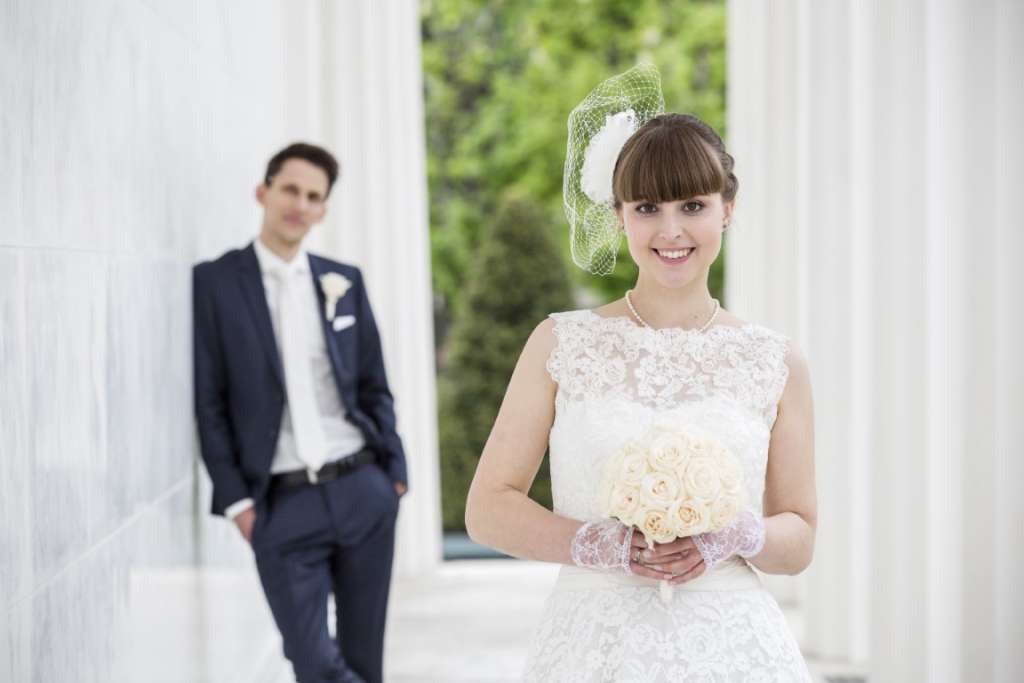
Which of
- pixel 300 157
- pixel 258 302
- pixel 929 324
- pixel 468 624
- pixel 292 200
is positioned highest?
pixel 300 157

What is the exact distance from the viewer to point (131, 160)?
331 centimetres

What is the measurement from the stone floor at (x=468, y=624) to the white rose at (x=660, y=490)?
3.49 m

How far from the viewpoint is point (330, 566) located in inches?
156

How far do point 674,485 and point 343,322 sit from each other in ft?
7.38

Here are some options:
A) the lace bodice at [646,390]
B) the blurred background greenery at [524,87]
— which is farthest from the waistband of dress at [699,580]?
the blurred background greenery at [524,87]

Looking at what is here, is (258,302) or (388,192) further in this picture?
(388,192)

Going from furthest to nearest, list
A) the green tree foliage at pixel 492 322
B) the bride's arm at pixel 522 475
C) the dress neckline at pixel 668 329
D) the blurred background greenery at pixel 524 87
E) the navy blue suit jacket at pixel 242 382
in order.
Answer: the blurred background greenery at pixel 524 87 → the green tree foliage at pixel 492 322 → the navy blue suit jacket at pixel 242 382 → the dress neckline at pixel 668 329 → the bride's arm at pixel 522 475

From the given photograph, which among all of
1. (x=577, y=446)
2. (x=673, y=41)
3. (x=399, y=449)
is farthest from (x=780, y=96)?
(x=673, y=41)

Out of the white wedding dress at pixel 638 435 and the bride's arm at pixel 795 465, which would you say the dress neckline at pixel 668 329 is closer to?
the white wedding dress at pixel 638 435

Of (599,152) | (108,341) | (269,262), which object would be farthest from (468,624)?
(599,152)

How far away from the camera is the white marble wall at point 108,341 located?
8.05 ft

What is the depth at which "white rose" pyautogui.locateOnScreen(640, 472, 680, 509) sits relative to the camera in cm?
198

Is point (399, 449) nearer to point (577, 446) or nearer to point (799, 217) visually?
point (577, 446)

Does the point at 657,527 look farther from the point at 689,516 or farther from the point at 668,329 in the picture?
the point at 668,329
